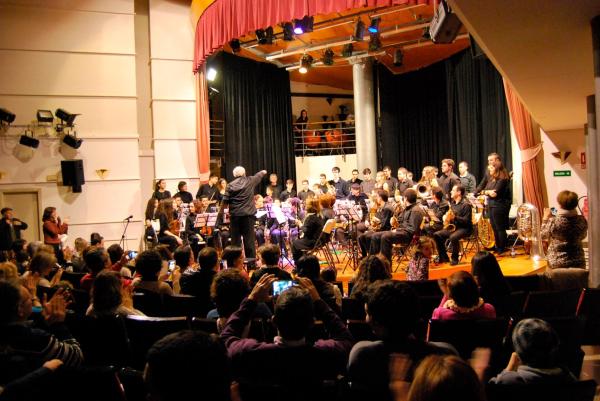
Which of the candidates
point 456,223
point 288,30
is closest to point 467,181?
point 456,223

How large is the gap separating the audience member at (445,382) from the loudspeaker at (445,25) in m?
5.07

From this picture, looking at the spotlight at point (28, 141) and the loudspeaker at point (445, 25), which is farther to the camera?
the spotlight at point (28, 141)

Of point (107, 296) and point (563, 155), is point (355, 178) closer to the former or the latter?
point (563, 155)

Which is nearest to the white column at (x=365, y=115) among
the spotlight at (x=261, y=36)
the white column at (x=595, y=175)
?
the spotlight at (x=261, y=36)

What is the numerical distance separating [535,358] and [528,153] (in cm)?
859

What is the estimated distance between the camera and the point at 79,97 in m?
12.5

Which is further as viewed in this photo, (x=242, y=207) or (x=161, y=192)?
(x=161, y=192)

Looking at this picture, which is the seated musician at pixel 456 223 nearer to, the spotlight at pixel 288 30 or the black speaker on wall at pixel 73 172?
the spotlight at pixel 288 30

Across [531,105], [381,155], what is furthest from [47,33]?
[531,105]

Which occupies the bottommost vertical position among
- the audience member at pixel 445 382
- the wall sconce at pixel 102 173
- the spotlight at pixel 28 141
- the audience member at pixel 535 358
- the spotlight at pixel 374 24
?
the audience member at pixel 535 358

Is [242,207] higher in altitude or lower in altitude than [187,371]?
higher

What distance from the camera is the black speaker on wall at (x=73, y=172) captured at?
39.7 feet

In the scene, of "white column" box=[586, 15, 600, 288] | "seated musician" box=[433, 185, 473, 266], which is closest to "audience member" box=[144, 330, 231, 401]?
"white column" box=[586, 15, 600, 288]

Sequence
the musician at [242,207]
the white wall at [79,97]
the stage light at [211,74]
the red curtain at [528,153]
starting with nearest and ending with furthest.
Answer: the musician at [242,207] → the red curtain at [528,153] → the white wall at [79,97] → the stage light at [211,74]
